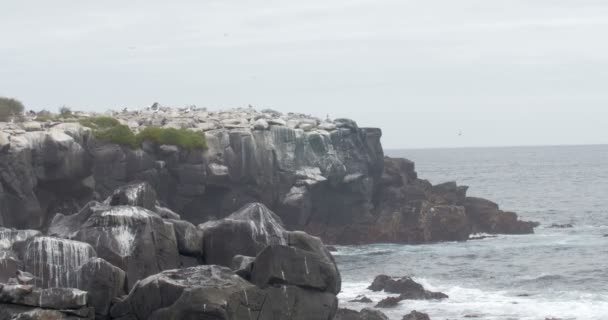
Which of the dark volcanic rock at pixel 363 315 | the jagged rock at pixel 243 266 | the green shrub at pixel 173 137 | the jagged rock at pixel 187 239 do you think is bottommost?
the dark volcanic rock at pixel 363 315

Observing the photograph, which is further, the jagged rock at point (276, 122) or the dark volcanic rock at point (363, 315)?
the jagged rock at point (276, 122)

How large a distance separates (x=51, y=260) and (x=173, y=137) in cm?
3689

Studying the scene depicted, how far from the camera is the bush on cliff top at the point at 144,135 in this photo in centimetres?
6650

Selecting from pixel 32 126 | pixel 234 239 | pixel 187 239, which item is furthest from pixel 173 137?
pixel 187 239

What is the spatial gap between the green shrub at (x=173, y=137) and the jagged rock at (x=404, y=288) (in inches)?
711

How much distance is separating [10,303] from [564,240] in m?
57.3

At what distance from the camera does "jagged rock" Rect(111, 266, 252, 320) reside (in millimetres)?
28766

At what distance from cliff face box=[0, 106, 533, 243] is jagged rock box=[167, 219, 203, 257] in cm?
2466

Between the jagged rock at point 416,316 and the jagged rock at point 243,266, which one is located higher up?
the jagged rock at point 243,266

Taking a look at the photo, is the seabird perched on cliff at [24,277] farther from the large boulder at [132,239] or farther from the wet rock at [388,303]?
the wet rock at [388,303]

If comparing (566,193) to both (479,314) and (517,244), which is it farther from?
(479,314)

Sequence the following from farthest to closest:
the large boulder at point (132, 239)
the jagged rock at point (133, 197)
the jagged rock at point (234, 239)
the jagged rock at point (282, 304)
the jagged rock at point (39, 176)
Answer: the jagged rock at point (39, 176) < the jagged rock at point (133, 197) < the jagged rock at point (234, 239) < the large boulder at point (132, 239) < the jagged rock at point (282, 304)

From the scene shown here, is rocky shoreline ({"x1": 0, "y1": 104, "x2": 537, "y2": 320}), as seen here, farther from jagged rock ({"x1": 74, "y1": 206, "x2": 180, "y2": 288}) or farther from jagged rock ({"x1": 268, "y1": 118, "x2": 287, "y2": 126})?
jagged rock ({"x1": 268, "y1": 118, "x2": 287, "y2": 126})

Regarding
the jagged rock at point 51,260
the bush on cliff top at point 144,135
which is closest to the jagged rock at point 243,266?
the jagged rock at point 51,260
